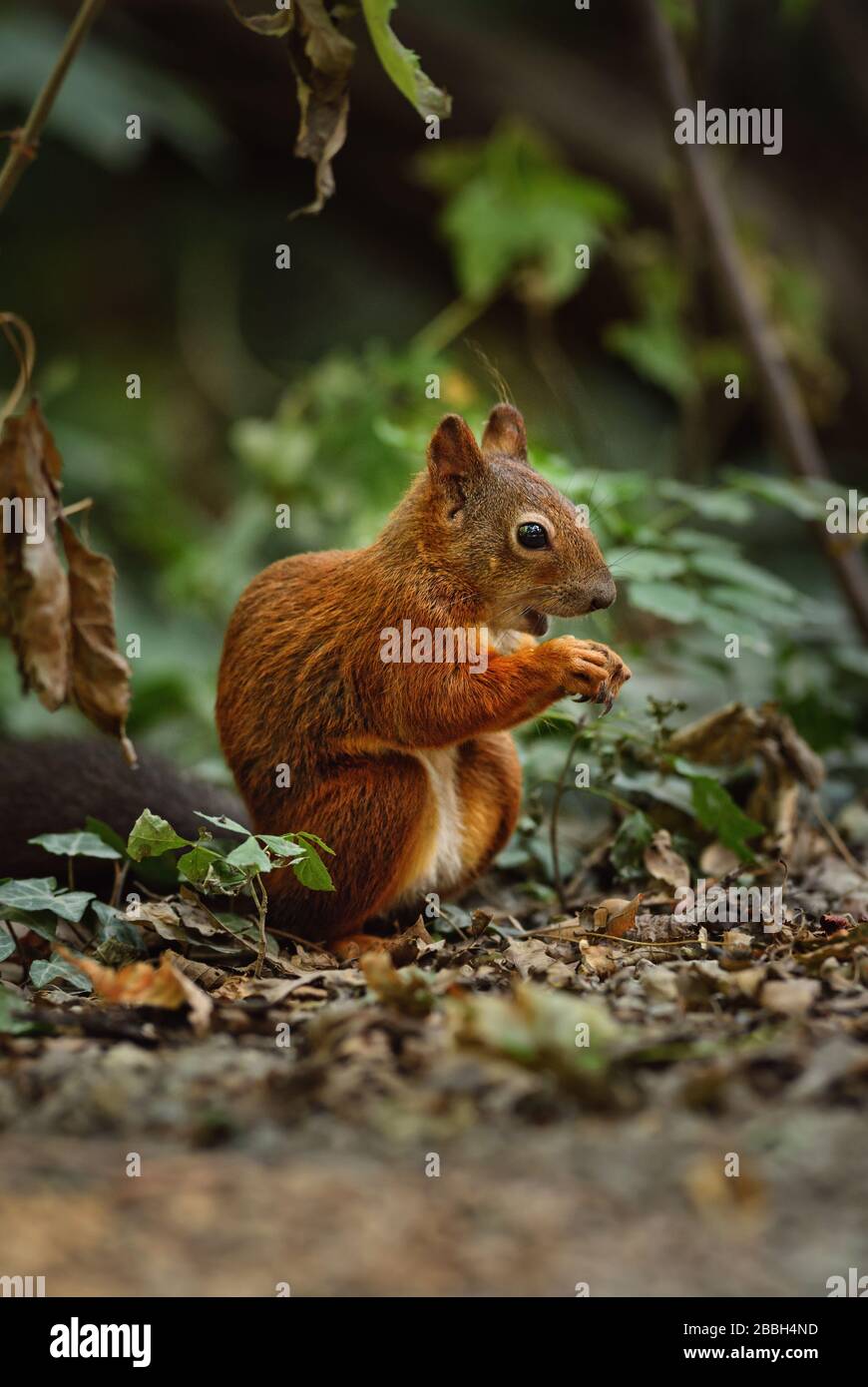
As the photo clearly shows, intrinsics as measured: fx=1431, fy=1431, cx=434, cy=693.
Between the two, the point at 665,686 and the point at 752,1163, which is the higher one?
the point at 665,686

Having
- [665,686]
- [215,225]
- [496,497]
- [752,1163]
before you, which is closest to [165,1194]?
[752,1163]

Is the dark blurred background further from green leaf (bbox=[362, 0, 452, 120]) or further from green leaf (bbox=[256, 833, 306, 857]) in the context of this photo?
green leaf (bbox=[256, 833, 306, 857])

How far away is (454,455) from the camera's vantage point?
3.77m

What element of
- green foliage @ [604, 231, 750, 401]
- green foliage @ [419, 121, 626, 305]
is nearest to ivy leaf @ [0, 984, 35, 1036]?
green foliage @ [419, 121, 626, 305]

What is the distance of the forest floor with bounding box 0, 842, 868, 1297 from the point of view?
2047 millimetres

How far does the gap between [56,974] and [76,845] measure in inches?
18.2

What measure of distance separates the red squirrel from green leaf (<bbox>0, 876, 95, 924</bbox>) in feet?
1.67

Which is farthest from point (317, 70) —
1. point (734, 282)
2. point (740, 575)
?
point (734, 282)

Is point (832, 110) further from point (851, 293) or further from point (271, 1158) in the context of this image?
point (271, 1158)

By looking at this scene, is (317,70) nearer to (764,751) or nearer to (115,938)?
(115,938)

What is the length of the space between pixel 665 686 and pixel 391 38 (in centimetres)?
261

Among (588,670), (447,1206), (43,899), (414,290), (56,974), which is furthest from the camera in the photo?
(414,290)

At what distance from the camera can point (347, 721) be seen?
3.74 m

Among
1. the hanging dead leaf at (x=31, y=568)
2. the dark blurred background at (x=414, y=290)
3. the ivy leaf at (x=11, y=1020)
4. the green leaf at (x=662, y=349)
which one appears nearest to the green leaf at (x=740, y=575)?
the dark blurred background at (x=414, y=290)
